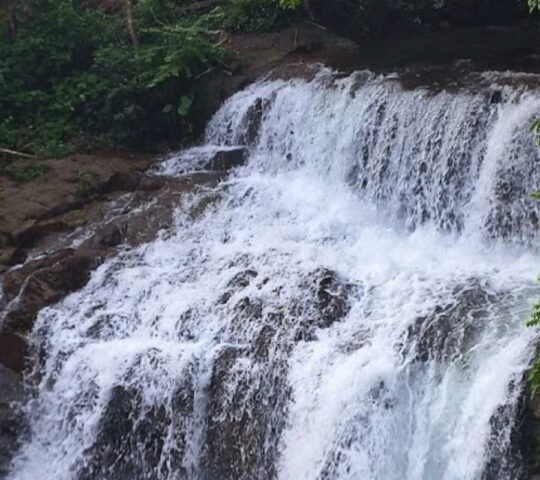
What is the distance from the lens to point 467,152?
953cm

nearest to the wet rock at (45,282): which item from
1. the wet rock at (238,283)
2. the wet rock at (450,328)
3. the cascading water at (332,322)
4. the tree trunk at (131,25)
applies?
the cascading water at (332,322)

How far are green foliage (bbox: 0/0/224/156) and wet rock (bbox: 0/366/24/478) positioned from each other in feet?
14.8

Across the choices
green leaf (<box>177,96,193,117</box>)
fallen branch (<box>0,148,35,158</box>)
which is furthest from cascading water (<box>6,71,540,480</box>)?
fallen branch (<box>0,148,35,158</box>)

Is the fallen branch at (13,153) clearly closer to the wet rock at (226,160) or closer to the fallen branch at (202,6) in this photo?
the wet rock at (226,160)

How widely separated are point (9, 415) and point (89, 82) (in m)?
6.58

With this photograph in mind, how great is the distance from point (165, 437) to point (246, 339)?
1.16 m

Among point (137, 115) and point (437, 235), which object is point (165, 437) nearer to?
point (437, 235)

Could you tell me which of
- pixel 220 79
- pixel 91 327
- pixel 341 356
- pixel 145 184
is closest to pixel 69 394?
pixel 91 327

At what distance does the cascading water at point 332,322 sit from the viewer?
6.70 metres

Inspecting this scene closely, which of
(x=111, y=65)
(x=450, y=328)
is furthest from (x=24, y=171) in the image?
(x=450, y=328)

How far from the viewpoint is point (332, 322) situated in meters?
7.81

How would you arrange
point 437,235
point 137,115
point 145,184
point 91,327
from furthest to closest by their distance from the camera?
point 137,115, point 145,184, point 437,235, point 91,327

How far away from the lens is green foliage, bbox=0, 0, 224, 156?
1260 cm

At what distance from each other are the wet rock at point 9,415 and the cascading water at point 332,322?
135 mm
